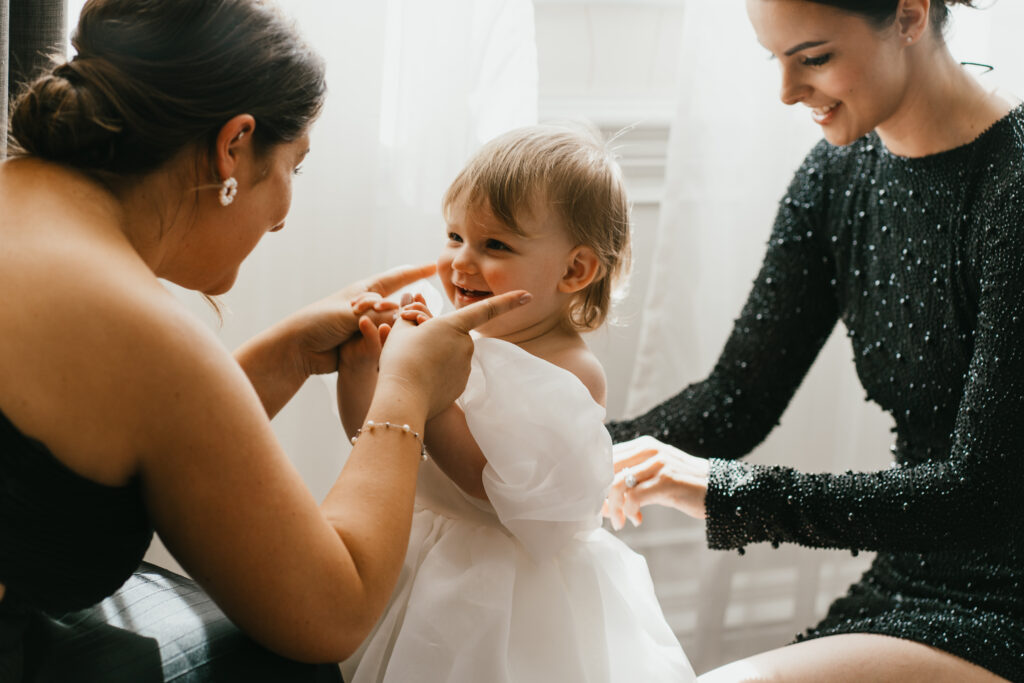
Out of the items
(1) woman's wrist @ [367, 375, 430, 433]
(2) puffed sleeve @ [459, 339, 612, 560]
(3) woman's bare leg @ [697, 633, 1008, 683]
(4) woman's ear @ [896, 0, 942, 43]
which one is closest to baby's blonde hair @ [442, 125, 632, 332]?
(2) puffed sleeve @ [459, 339, 612, 560]

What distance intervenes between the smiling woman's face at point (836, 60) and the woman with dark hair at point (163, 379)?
625 millimetres

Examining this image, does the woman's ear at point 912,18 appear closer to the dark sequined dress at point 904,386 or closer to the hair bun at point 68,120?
the dark sequined dress at point 904,386

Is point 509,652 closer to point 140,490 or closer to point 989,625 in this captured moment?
point 140,490

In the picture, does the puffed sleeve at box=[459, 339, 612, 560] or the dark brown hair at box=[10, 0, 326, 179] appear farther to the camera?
the puffed sleeve at box=[459, 339, 612, 560]

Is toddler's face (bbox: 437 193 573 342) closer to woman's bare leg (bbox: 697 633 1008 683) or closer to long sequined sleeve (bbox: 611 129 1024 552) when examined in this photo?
long sequined sleeve (bbox: 611 129 1024 552)

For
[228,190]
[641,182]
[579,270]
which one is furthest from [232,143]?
[641,182]

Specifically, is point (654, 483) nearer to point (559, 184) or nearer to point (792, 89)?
point (559, 184)

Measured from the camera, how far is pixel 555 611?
1.12 metres

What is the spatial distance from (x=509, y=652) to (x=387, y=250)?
0.77 metres

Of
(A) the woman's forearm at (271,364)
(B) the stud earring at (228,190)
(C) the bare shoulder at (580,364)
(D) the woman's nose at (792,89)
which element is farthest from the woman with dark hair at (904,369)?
(B) the stud earring at (228,190)

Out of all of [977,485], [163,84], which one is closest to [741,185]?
[977,485]

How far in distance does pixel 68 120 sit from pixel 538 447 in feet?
1.96

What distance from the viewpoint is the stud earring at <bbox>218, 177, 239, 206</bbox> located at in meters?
0.98

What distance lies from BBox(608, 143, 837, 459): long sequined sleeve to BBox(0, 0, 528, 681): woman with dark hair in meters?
0.61
